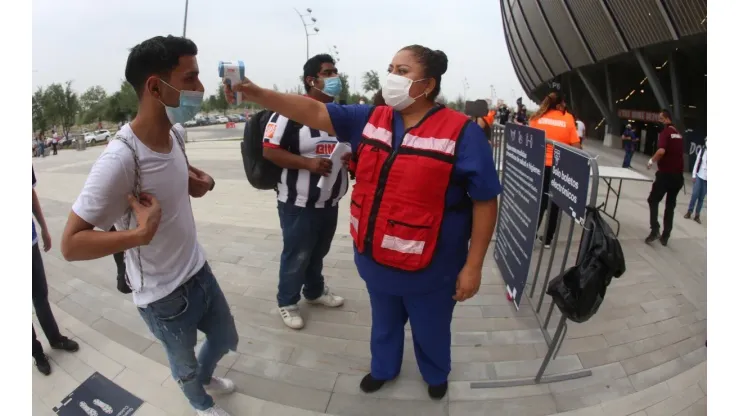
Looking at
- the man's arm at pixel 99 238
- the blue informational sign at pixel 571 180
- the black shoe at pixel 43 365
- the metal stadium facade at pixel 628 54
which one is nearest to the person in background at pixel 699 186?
the blue informational sign at pixel 571 180

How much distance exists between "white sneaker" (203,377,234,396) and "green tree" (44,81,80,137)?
54194mm

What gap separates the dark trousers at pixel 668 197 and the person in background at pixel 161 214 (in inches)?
203

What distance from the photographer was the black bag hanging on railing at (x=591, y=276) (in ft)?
6.90

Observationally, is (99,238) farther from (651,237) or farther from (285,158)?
(651,237)

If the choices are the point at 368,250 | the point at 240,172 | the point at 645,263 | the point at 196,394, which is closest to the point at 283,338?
the point at 196,394

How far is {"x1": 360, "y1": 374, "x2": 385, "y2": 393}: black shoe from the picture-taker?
8.09ft

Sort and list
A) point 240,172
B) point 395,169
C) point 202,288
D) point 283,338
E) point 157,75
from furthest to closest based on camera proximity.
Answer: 1. point 240,172
2. point 283,338
3. point 202,288
4. point 395,169
5. point 157,75

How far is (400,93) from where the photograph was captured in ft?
6.38

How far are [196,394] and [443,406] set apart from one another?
138cm

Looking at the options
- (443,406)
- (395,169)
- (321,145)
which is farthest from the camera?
(321,145)

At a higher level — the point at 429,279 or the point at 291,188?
the point at 291,188

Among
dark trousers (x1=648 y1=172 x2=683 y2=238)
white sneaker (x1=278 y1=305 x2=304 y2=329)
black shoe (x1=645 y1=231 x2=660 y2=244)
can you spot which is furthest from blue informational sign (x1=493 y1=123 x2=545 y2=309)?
dark trousers (x1=648 y1=172 x2=683 y2=238)

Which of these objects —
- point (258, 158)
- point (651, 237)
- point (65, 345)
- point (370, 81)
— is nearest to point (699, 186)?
point (651, 237)

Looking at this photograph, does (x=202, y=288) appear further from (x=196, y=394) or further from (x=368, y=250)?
(x=368, y=250)
